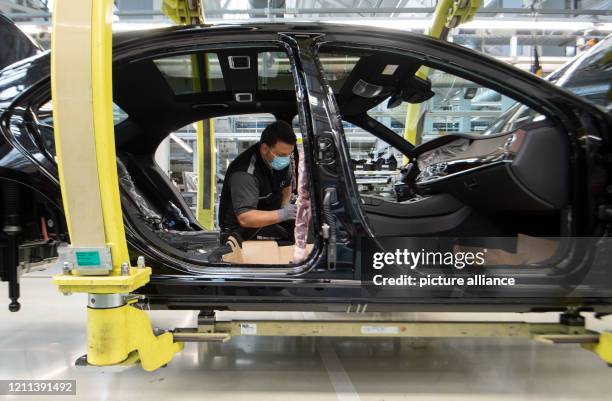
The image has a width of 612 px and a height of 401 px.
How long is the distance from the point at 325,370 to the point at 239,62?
1682mm

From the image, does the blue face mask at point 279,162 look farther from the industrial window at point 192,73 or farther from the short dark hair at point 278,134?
the industrial window at point 192,73

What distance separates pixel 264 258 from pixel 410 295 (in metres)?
0.71

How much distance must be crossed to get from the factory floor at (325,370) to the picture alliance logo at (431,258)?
0.62 m

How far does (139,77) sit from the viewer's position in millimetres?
2166

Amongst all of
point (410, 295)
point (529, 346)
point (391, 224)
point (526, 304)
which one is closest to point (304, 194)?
point (391, 224)

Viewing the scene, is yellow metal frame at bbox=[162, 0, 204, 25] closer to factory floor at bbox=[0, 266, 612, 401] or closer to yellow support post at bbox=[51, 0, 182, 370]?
yellow support post at bbox=[51, 0, 182, 370]

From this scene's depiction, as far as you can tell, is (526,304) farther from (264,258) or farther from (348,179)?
(264,258)

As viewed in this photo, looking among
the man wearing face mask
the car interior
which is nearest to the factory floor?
the car interior

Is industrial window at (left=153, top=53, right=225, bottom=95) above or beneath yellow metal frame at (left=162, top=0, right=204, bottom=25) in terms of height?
beneath

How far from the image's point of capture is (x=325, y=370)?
191 centimetres

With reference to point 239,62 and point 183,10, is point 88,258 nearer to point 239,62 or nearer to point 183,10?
point 239,62

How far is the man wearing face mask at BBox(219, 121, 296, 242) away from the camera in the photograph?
205 cm

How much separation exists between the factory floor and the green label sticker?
1.27 feet

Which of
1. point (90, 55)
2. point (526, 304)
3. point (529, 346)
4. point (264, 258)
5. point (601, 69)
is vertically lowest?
point (529, 346)
